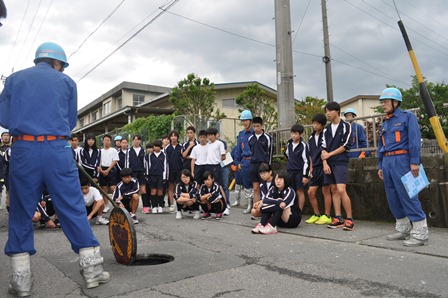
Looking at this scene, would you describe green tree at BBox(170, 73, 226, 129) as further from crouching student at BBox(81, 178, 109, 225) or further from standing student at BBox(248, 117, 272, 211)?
crouching student at BBox(81, 178, 109, 225)

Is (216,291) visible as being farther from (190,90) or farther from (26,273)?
(190,90)

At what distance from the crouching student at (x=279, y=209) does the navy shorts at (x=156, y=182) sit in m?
3.49

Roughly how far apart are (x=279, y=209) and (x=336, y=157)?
4.07 ft

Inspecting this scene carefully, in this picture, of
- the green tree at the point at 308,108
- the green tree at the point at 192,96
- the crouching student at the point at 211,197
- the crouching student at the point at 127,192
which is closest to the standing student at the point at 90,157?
the crouching student at the point at 127,192

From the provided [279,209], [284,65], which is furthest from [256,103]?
[279,209]

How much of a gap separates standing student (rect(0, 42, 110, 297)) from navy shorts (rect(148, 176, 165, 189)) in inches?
217

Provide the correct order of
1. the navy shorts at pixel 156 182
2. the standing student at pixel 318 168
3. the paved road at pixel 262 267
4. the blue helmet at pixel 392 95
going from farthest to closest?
the navy shorts at pixel 156 182
the standing student at pixel 318 168
the blue helmet at pixel 392 95
the paved road at pixel 262 267

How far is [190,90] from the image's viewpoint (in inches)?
712

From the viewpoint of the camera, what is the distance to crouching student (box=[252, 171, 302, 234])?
239 inches

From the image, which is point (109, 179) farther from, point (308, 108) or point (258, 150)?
point (308, 108)

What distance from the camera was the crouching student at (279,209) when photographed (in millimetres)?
6059

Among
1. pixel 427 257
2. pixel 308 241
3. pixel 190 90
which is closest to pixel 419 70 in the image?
pixel 427 257

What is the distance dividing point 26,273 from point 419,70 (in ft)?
15.0

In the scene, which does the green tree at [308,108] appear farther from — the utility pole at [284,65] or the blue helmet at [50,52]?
the blue helmet at [50,52]
